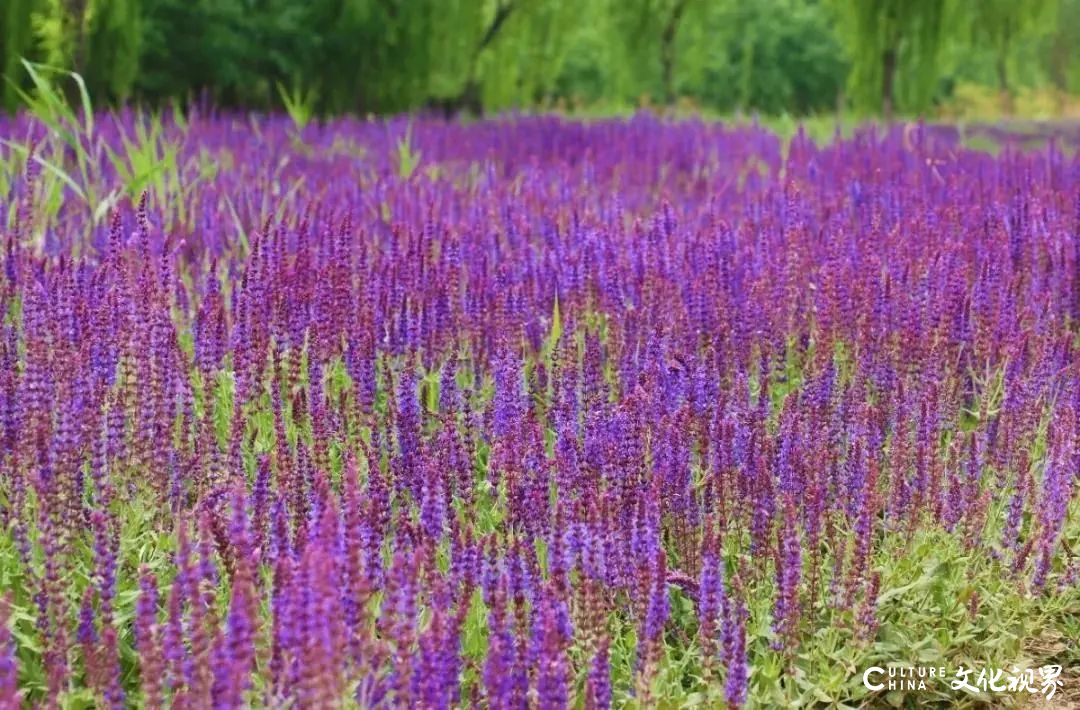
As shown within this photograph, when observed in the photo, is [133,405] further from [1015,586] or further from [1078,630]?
[1078,630]

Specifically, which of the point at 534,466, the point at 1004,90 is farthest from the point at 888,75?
the point at 1004,90

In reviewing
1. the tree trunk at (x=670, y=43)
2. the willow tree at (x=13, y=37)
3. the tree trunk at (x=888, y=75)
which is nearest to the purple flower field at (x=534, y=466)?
Answer: the willow tree at (x=13, y=37)

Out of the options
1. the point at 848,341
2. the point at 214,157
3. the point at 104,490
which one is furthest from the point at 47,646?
the point at 214,157

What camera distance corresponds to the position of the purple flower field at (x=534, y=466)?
2.15 metres

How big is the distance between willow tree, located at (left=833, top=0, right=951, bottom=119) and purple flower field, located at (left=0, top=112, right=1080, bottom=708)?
860cm

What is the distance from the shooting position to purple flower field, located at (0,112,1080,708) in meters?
2.15

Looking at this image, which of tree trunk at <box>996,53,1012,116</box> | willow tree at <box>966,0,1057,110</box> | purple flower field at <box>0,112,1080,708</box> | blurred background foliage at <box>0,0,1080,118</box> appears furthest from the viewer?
tree trunk at <box>996,53,1012,116</box>

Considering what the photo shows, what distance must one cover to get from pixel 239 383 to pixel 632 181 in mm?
5209

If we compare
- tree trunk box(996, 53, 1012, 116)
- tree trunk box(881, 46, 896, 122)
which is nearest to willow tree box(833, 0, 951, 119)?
tree trunk box(881, 46, 896, 122)

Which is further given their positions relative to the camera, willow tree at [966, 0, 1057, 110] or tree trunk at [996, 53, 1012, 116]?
tree trunk at [996, 53, 1012, 116]

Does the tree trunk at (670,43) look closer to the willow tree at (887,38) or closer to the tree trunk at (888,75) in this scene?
the willow tree at (887,38)

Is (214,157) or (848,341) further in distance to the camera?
(214,157)

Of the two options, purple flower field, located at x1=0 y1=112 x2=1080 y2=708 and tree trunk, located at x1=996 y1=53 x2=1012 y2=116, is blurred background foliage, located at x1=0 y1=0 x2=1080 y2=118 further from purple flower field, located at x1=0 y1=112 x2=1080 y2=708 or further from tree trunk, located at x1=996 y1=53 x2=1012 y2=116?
tree trunk, located at x1=996 y1=53 x2=1012 y2=116

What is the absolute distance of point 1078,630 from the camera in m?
3.11
